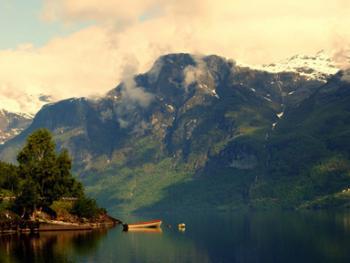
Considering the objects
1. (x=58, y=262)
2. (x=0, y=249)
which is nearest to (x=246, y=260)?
(x=58, y=262)

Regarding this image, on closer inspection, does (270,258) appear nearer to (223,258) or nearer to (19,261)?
(223,258)

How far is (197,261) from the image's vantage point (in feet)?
591

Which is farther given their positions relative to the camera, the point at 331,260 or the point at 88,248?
the point at 88,248

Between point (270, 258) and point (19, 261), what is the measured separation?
61.2m

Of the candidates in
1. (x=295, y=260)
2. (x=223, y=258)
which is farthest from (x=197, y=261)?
(x=295, y=260)

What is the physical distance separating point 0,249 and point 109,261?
33.5 meters

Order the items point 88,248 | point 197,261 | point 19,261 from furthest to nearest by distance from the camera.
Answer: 1. point 88,248
2. point 197,261
3. point 19,261

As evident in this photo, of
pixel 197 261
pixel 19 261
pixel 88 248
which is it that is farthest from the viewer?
pixel 88 248

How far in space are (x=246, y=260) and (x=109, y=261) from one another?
1338 inches

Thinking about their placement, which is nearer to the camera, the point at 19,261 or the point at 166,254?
the point at 19,261

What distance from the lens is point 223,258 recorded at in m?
189

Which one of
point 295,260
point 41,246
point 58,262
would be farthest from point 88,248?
point 295,260

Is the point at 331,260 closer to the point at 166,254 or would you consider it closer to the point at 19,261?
the point at 166,254

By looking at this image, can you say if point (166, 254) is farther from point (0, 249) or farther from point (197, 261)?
point (0, 249)
